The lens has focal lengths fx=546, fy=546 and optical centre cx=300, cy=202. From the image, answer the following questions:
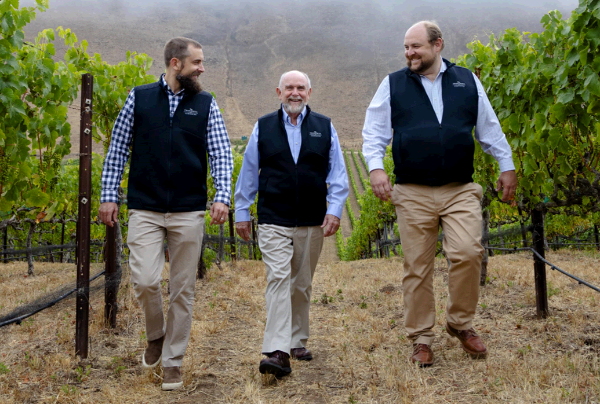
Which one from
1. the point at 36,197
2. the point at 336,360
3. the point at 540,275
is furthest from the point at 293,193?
the point at 540,275

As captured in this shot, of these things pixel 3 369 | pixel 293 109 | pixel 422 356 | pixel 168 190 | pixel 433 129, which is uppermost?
pixel 293 109

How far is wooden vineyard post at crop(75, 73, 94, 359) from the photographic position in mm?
4355

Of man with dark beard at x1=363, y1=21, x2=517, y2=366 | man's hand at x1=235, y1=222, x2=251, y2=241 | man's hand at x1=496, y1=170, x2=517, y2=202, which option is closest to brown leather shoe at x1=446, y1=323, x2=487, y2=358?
man with dark beard at x1=363, y1=21, x2=517, y2=366

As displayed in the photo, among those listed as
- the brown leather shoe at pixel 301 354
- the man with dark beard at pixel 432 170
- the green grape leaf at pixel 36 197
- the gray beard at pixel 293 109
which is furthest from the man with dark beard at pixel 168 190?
the green grape leaf at pixel 36 197

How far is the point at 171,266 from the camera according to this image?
3.80 m

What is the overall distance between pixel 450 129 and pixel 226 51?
499ft

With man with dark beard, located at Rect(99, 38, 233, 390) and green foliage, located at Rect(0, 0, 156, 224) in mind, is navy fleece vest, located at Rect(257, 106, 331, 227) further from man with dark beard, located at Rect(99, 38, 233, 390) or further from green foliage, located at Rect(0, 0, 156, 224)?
green foliage, located at Rect(0, 0, 156, 224)

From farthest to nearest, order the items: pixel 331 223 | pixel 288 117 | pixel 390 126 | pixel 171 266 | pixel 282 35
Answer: pixel 282 35 < pixel 288 117 < pixel 331 223 < pixel 390 126 < pixel 171 266

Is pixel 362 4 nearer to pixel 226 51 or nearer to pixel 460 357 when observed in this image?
pixel 226 51

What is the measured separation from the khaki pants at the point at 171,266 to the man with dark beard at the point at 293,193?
0.53 metres

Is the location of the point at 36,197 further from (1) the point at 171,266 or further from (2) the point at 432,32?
(2) the point at 432,32

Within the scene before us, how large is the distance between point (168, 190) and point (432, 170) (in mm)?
1832

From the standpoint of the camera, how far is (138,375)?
389 cm

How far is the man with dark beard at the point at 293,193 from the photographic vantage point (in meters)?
4.04
